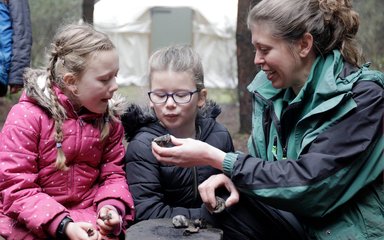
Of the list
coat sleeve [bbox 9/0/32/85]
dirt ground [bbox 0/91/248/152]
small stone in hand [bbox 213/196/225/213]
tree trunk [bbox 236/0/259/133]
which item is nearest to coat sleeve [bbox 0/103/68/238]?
small stone in hand [bbox 213/196/225/213]

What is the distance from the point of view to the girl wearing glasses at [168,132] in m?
3.30

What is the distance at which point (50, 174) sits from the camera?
3.10 m

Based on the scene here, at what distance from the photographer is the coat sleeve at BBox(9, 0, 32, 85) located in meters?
5.00

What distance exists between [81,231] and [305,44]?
132cm

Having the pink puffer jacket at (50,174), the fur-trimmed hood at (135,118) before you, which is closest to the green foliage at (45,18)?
the fur-trimmed hood at (135,118)

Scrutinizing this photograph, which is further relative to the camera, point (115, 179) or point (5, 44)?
point (5, 44)

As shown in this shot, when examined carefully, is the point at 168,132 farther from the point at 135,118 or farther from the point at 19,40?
the point at 19,40

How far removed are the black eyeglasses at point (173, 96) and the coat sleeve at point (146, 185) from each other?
225mm

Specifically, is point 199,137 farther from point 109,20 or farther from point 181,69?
point 109,20

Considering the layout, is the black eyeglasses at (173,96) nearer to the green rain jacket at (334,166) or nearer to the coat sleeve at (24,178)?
the green rain jacket at (334,166)

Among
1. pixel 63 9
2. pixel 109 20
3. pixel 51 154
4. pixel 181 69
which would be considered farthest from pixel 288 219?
pixel 109 20

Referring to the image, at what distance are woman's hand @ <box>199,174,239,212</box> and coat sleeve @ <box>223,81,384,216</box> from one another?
113 millimetres

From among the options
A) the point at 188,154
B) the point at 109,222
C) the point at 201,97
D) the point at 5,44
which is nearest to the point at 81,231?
the point at 109,222

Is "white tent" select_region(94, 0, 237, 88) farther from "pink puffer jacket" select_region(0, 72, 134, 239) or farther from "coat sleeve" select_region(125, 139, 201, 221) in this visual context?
"pink puffer jacket" select_region(0, 72, 134, 239)
